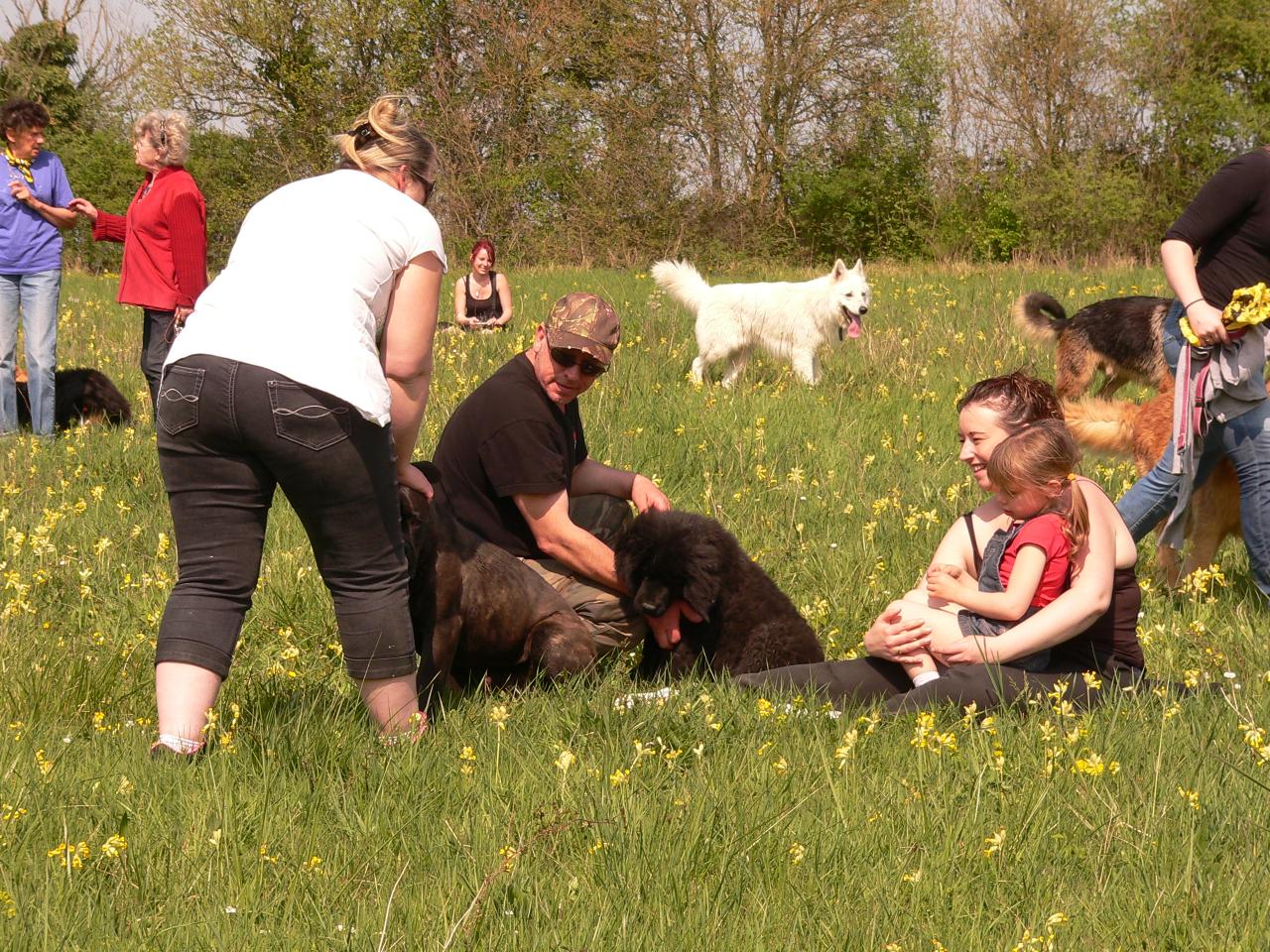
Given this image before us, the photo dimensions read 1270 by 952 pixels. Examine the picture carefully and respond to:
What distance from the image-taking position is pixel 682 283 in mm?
12930

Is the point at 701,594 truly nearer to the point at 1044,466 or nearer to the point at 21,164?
the point at 1044,466

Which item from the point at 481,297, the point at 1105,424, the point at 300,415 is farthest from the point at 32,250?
the point at 1105,424

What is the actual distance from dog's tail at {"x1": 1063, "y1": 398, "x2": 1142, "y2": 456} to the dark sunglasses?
2829 mm

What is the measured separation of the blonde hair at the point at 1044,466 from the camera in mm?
3988

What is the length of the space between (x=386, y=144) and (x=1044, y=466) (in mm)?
2322

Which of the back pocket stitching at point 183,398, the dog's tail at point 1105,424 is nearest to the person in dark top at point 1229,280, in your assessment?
the dog's tail at point 1105,424

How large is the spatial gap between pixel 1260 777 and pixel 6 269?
8677 mm

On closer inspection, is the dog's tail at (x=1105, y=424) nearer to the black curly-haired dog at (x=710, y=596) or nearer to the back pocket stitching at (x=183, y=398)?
the black curly-haired dog at (x=710, y=596)

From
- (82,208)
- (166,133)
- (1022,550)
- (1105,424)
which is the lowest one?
(1022,550)

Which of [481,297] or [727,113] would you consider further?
[727,113]

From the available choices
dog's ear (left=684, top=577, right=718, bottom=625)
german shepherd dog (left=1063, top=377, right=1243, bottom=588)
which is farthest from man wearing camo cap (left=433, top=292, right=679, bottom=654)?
german shepherd dog (left=1063, top=377, right=1243, bottom=588)

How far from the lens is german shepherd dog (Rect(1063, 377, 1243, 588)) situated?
18.8 feet

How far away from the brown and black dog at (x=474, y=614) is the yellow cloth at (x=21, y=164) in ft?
20.1

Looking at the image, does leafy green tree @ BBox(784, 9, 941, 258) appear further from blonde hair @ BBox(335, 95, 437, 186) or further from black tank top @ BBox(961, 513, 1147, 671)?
blonde hair @ BBox(335, 95, 437, 186)
